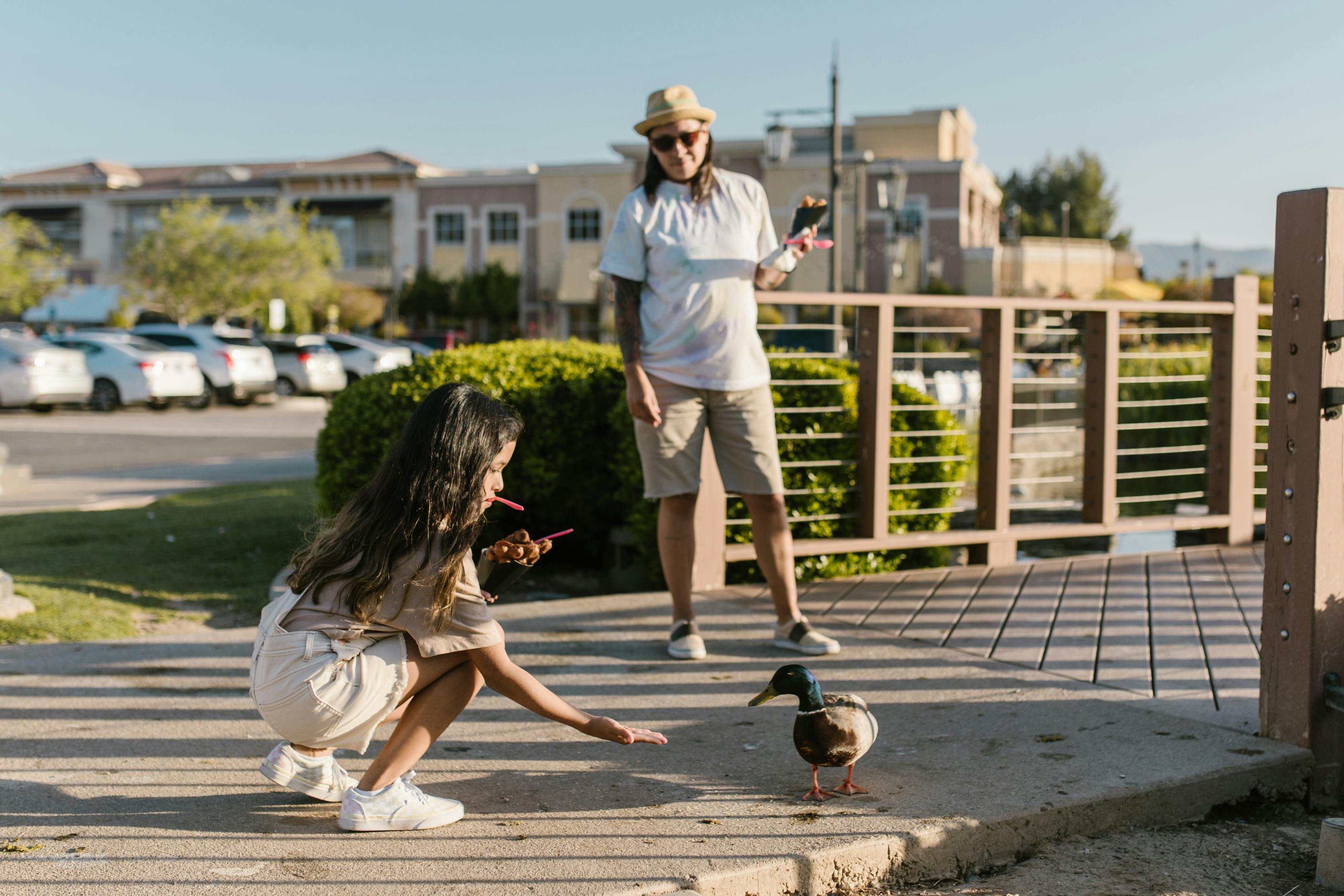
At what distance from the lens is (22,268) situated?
38.4m

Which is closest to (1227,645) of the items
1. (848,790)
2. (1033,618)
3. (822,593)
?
(1033,618)

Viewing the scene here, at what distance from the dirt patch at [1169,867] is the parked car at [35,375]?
21.8 metres

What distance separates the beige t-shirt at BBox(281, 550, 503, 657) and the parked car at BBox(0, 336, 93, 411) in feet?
69.0

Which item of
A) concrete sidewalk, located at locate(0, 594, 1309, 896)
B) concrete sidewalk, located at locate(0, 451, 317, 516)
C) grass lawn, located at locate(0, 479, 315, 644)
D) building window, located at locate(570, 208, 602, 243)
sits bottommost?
concrete sidewalk, located at locate(0, 451, 317, 516)

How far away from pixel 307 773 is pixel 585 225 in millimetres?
45864

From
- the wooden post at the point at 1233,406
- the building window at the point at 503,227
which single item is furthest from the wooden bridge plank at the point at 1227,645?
the building window at the point at 503,227

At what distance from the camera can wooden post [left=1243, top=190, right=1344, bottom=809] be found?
3215 millimetres

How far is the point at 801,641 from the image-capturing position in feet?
14.3

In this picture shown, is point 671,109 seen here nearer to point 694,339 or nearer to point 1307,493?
point 694,339

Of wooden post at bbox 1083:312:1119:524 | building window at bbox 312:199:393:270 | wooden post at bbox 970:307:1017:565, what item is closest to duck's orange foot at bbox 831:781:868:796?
wooden post at bbox 970:307:1017:565

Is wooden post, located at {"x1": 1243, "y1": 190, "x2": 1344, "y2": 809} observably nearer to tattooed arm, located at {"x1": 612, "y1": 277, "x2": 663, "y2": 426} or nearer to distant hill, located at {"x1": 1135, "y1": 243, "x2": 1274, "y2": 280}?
tattooed arm, located at {"x1": 612, "y1": 277, "x2": 663, "y2": 426}

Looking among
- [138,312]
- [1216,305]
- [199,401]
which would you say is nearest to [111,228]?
[138,312]

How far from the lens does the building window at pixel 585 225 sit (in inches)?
1865

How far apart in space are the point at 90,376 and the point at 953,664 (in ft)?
71.9
